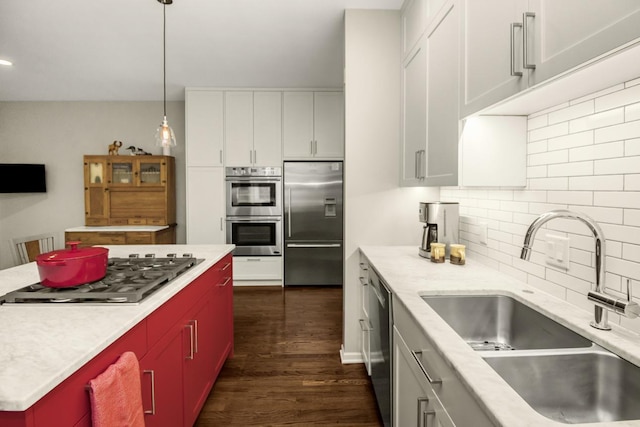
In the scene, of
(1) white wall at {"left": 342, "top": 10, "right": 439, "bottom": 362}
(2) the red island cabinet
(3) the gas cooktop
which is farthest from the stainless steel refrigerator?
(3) the gas cooktop

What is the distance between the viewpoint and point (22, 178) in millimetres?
5227

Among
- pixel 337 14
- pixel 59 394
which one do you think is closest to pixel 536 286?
pixel 59 394

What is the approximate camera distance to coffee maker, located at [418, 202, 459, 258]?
2148 mm

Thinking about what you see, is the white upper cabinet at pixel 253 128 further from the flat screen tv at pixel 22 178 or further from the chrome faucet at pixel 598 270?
the chrome faucet at pixel 598 270

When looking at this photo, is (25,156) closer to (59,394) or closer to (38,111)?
(38,111)

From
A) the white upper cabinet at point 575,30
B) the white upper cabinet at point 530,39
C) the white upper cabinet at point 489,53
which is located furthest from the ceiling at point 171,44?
the white upper cabinet at point 575,30

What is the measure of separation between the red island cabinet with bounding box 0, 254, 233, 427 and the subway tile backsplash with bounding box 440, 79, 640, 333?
1.54m

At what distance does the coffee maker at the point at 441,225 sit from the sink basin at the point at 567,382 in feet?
3.85

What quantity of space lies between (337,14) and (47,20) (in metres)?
2.32

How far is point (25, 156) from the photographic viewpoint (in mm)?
5406

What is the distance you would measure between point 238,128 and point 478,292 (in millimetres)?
3996

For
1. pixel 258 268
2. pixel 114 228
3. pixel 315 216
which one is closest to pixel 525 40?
pixel 315 216

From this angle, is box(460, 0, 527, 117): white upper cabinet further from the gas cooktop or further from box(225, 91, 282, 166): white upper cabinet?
box(225, 91, 282, 166): white upper cabinet

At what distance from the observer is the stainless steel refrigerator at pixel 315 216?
Answer: 4.77 meters
